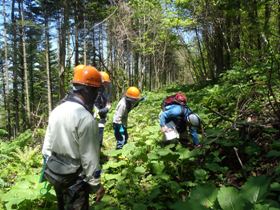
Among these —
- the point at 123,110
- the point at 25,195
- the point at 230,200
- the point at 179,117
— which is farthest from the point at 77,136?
the point at 123,110

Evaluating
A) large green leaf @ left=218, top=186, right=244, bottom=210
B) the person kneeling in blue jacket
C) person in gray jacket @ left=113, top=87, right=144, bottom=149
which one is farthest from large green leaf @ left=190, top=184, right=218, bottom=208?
person in gray jacket @ left=113, top=87, right=144, bottom=149

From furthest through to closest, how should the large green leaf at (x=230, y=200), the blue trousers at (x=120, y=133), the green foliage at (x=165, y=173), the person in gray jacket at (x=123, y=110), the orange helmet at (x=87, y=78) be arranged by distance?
the blue trousers at (x=120, y=133) → the person in gray jacket at (x=123, y=110) → the green foliage at (x=165, y=173) → the orange helmet at (x=87, y=78) → the large green leaf at (x=230, y=200)

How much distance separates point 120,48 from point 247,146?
19396 millimetres

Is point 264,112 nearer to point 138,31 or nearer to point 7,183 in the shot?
point 7,183

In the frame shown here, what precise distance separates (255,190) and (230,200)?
33cm

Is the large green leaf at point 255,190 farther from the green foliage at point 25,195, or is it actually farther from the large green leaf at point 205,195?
the green foliage at point 25,195

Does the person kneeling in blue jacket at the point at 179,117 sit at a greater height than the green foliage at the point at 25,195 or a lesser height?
greater

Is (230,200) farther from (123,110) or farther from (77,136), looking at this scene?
(123,110)

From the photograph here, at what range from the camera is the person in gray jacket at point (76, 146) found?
12.0 feet

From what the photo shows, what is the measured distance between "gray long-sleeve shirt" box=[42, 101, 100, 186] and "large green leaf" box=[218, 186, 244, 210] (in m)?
1.32

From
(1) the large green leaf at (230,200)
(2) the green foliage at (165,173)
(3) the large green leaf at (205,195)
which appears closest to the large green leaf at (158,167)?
(2) the green foliage at (165,173)

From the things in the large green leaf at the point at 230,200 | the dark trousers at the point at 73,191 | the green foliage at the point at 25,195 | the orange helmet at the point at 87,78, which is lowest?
the green foliage at the point at 25,195

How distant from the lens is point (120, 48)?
24.6 metres

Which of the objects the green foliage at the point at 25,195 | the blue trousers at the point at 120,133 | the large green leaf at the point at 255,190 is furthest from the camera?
the blue trousers at the point at 120,133
